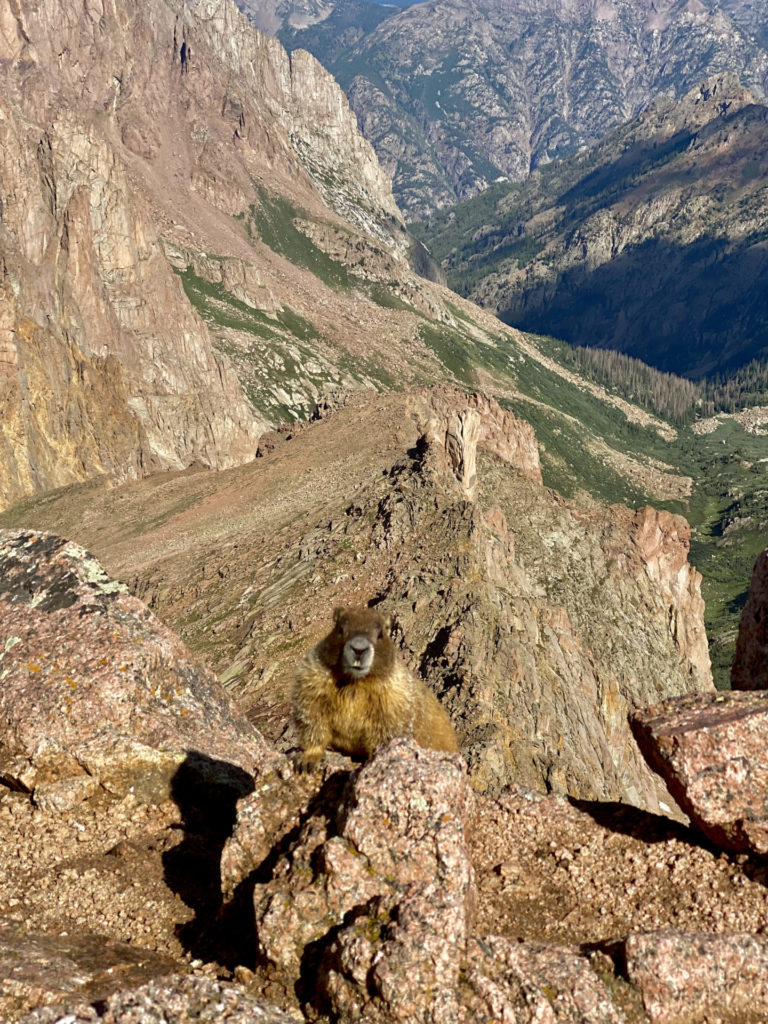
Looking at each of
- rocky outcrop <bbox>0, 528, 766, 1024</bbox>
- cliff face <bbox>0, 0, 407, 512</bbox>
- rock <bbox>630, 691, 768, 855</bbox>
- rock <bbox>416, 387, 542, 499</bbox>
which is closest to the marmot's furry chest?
rocky outcrop <bbox>0, 528, 766, 1024</bbox>

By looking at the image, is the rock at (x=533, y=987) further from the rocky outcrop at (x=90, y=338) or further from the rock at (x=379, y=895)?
the rocky outcrop at (x=90, y=338)

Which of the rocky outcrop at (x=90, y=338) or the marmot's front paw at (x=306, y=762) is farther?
the rocky outcrop at (x=90, y=338)

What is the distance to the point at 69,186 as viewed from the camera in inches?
4719

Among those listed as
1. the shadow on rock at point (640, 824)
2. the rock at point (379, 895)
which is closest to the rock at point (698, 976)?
the rock at point (379, 895)

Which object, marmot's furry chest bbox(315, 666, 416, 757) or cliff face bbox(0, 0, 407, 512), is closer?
marmot's furry chest bbox(315, 666, 416, 757)

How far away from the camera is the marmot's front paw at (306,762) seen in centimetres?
1097

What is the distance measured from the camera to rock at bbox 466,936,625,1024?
7.54 meters

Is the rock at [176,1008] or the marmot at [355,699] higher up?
the marmot at [355,699]

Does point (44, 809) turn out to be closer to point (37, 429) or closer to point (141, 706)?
point (141, 706)

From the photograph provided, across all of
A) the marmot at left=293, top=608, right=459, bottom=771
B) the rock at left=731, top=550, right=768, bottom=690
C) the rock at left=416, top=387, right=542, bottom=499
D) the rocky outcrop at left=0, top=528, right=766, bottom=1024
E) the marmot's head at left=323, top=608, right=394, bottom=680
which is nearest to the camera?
the rocky outcrop at left=0, top=528, right=766, bottom=1024

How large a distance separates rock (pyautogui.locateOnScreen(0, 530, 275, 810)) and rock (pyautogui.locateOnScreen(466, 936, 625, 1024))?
586 cm

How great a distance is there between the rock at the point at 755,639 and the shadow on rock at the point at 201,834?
11.9m

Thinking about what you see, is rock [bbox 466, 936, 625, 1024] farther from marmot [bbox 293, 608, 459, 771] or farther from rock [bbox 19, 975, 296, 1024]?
marmot [bbox 293, 608, 459, 771]

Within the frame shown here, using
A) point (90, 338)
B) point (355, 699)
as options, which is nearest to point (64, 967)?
point (355, 699)
